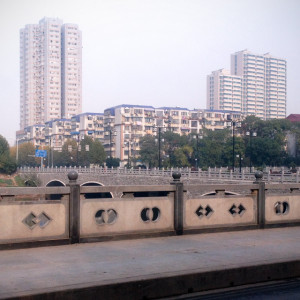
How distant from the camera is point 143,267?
7.05 metres

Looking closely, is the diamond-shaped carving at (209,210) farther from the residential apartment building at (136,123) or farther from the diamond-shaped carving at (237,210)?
the residential apartment building at (136,123)

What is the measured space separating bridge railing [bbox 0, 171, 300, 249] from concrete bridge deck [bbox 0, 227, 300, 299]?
253mm

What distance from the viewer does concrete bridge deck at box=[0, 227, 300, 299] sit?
19.6 feet

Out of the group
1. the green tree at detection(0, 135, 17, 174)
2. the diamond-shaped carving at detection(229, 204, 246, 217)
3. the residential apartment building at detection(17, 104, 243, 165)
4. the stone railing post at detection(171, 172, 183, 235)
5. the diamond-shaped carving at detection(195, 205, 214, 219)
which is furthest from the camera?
the residential apartment building at detection(17, 104, 243, 165)

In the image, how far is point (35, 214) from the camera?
333 inches

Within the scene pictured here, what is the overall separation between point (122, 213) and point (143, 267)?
97.0 inches

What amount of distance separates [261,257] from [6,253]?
4264mm

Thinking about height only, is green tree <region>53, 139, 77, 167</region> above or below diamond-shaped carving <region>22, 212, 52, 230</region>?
above

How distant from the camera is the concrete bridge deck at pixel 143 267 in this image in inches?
236

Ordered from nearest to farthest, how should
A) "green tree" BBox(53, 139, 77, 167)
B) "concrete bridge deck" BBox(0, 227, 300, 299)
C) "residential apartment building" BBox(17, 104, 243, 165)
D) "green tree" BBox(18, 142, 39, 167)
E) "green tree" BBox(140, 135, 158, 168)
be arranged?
"concrete bridge deck" BBox(0, 227, 300, 299), "green tree" BBox(140, 135, 158, 168), "green tree" BBox(53, 139, 77, 167), "green tree" BBox(18, 142, 39, 167), "residential apartment building" BBox(17, 104, 243, 165)

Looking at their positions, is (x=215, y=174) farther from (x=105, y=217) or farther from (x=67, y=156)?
(x=67, y=156)

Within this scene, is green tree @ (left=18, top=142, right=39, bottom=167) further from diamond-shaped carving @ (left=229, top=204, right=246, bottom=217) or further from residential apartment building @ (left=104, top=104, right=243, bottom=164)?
diamond-shaped carving @ (left=229, top=204, right=246, bottom=217)

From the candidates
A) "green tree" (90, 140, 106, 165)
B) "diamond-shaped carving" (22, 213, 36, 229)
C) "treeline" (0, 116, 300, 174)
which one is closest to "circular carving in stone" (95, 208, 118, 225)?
"diamond-shaped carving" (22, 213, 36, 229)

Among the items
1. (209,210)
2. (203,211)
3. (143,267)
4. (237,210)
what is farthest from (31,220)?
(237,210)
